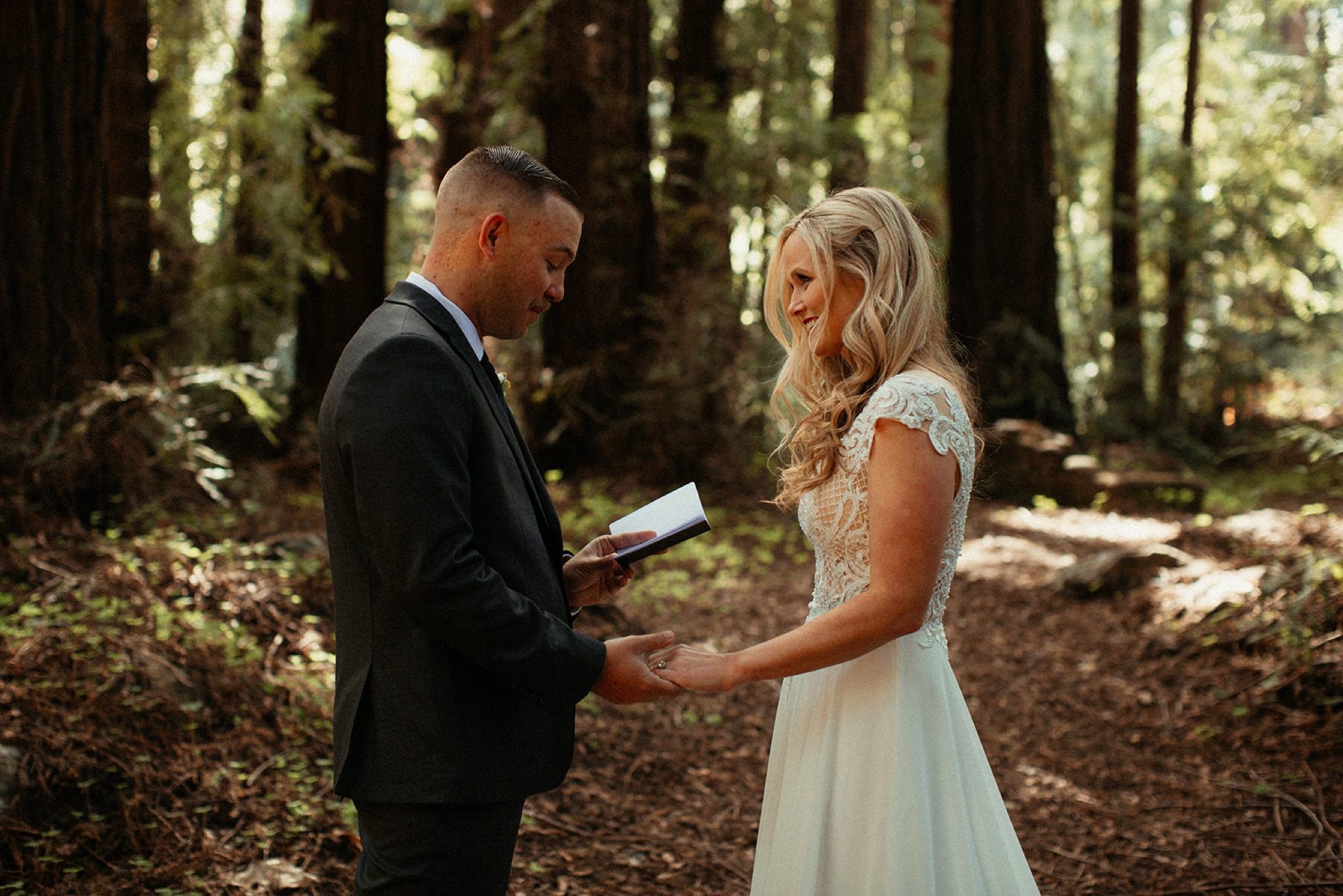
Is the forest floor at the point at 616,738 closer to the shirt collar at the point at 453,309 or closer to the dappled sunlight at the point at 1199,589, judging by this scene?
the dappled sunlight at the point at 1199,589

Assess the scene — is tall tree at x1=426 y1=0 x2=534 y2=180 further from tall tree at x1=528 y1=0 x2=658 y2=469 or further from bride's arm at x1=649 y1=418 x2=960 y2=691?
bride's arm at x1=649 y1=418 x2=960 y2=691

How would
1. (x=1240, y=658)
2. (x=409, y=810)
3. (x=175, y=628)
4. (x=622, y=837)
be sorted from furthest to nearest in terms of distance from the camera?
(x=1240, y=658), (x=175, y=628), (x=622, y=837), (x=409, y=810)

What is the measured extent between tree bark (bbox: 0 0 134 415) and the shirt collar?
4.21m

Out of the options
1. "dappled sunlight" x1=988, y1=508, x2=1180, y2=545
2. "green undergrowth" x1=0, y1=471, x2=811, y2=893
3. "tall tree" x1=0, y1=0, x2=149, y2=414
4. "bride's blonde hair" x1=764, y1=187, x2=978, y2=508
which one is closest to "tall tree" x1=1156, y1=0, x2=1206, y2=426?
"dappled sunlight" x1=988, y1=508, x2=1180, y2=545

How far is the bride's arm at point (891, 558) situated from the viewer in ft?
7.32

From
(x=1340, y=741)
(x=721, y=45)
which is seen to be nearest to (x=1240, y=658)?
(x=1340, y=741)

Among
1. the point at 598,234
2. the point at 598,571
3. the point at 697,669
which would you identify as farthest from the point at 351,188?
the point at 697,669

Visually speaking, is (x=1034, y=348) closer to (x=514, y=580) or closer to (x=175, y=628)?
(x=175, y=628)

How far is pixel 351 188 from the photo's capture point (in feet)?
35.5

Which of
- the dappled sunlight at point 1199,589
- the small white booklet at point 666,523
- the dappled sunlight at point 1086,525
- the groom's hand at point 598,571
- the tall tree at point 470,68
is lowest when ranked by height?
the dappled sunlight at point 1086,525

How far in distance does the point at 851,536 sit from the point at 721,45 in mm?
13477

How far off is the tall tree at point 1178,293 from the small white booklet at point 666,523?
13.7 m

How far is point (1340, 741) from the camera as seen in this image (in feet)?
15.7

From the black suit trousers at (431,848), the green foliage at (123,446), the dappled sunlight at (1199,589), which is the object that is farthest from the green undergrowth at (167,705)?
the dappled sunlight at (1199,589)
